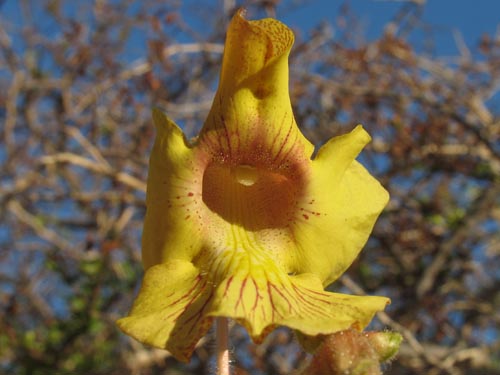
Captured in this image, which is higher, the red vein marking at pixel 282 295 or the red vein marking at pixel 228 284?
the red vein marking at pixel 228 284

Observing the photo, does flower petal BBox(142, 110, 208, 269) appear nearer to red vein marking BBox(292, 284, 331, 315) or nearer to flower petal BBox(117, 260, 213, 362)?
flower petal BBox(117, 260, 213, 362)

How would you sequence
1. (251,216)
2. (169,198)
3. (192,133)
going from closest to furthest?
(169,198) < (251,216) < (192,133)

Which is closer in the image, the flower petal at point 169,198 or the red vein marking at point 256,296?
the red vein marking at point 256,296

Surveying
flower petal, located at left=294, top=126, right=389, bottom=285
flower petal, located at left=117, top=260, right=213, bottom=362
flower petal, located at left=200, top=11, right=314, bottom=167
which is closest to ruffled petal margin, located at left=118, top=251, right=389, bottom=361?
flower petal, located at left=117, top=260, right=213, bottom=362

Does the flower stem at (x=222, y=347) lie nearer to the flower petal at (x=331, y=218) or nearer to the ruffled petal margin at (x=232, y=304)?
the ruffled petal margin at (x=232, y=304)

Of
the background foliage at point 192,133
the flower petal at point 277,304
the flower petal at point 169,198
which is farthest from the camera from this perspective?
the background foliage at point 192,133

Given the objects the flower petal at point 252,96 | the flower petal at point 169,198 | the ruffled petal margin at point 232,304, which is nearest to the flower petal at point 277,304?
the ruffled petal margin at point 232,304

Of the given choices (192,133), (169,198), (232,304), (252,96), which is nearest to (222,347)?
(232,304)

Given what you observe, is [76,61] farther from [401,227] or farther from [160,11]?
[401,227]

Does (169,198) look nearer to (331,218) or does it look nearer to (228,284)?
(228,284)
